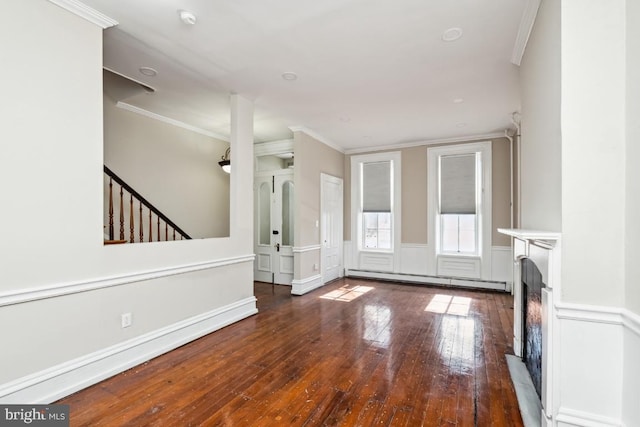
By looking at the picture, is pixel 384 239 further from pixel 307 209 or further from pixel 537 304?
pixel 537 304

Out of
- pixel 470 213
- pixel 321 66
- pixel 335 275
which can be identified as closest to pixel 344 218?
pixel 335 275

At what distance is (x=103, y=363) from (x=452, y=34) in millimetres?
4119

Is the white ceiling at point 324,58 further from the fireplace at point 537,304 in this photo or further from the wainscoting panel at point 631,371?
the wainscoting panel at point 631,371

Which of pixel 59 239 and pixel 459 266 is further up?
pixel 59 239

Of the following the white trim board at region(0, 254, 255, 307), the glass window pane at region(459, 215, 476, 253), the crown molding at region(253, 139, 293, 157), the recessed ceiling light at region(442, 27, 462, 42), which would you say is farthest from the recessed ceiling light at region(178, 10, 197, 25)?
the glass window pane at region(459, 215, 476, 253)

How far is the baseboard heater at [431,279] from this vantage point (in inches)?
223

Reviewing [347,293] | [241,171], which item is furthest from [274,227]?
[241,171]

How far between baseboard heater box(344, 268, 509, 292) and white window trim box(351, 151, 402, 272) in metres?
0.13

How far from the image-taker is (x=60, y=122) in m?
2.25

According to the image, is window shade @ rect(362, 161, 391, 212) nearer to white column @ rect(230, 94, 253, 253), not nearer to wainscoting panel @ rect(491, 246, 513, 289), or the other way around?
wainscoting panel @ rect(491, 246, 513, 289)

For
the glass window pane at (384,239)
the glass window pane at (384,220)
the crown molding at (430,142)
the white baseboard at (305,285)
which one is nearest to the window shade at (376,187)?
the glass window pane at (384,220)

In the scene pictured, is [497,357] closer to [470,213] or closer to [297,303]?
[297,303]

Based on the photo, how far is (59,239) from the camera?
2.23m

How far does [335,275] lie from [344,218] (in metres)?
1.34
